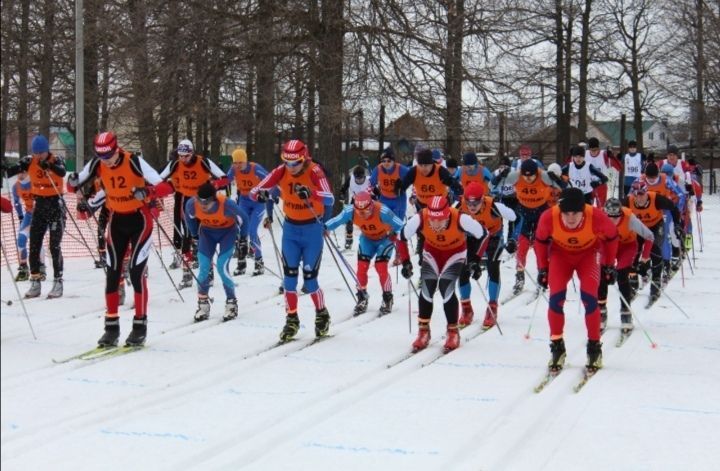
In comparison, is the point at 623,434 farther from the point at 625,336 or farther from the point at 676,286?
the point at 676,286

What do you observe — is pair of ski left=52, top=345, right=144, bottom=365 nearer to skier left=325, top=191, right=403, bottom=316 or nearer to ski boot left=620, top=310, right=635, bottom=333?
skier left=325, top=191, right=403, bottom=316

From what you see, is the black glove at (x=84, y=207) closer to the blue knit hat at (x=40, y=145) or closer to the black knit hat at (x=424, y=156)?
the blue knit hat at (x=40, y=145)

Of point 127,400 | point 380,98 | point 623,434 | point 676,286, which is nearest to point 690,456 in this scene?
point 623,434

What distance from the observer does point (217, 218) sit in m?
9.73

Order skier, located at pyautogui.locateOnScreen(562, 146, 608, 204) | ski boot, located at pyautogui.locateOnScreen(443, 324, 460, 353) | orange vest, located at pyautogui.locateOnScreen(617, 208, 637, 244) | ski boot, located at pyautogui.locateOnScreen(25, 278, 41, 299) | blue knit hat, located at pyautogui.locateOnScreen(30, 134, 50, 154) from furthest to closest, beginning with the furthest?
1. skier, located at pyautogui.locateOnScreen(562, 146, 608, 204)
2. ski boot, located at pyautogui.locateOnScreen(25, 278, 41, 299)
3. blue knit hat, located at pyautogui.locateOnScreen(30, 134, 50, 154)
4. orange vest, located at pyautogui.locateOnScreen(617, 208, 637, 244)
5. ski boot, located at pyautogui.locateOnScreen(443, 324, 460, 353)

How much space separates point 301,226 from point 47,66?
16.4 meters

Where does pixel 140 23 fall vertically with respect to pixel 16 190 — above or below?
above

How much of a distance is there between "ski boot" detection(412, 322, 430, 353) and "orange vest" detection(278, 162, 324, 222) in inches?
58.9

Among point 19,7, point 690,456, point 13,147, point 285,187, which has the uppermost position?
point 19,7

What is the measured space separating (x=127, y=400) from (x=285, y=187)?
10.2 feet

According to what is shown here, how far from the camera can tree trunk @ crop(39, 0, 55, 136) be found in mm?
21212

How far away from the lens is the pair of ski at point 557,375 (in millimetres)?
6969

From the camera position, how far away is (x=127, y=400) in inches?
253

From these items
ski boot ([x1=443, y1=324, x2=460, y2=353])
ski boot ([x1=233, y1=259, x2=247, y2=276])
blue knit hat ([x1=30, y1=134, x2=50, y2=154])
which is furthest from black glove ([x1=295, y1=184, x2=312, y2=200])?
ski boot ([x1=233, y1=259, x2=247, y2=276])
